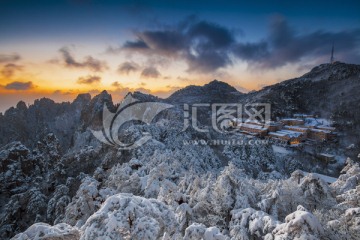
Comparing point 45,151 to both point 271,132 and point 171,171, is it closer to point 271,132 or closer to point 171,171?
point 171,171

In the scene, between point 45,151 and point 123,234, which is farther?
point 45,151

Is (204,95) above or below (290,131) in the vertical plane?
above

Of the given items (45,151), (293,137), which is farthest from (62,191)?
(293,137)

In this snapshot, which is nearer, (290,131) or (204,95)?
(290,131)

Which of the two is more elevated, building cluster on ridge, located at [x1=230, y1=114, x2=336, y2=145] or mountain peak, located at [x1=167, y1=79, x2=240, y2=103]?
mountain peak, located at [x1=167, y1=79, x2=240, y2=103]

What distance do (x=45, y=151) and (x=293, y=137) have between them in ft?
242

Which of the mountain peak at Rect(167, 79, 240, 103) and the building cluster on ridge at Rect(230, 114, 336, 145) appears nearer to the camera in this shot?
the building cluster on ridge at Rect(230, 114, 336, 145)

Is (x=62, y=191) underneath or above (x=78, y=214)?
underneath

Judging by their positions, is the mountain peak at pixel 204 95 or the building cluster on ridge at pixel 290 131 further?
the mountain peak at pixel 204 95

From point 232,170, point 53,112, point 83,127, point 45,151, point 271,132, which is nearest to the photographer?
point 232,170

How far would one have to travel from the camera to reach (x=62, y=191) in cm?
3622

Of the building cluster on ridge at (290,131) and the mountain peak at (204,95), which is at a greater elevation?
the mountain peak at (204,95)

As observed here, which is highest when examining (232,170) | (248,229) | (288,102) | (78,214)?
(288,102)

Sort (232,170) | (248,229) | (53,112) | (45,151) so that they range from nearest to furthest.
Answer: (248,229) < (232,170) < (45,151) < (53,112)
